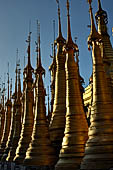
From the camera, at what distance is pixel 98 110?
38.1ft

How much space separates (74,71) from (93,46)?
1.88m

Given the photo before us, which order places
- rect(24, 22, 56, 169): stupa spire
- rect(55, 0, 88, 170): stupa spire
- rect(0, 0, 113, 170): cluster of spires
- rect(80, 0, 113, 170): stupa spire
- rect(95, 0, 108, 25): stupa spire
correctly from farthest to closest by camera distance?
rect(95, 0, 108, 25): stupa spire → rect(24, 22, 56, 169): stupa spire → rect(55, 0, 88, 170): stupa spire → rect(0, 0, 113, 170): cluster of spires → rect(80, 0, 113, 170): stupa spire

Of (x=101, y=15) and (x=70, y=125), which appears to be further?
(x=101, y=15)

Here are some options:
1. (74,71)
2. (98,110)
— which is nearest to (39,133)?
(74,71)

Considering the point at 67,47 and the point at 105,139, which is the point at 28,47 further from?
the point at 105,139

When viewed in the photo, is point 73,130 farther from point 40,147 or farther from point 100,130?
point 40,147

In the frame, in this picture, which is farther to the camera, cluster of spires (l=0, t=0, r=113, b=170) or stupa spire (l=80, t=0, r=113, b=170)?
cluster of spires (l=0, t=0, r=113, b=170)

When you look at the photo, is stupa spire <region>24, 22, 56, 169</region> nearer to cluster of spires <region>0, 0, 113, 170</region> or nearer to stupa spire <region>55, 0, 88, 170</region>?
cluster of spires <region>0, 0, 113, 170</region>

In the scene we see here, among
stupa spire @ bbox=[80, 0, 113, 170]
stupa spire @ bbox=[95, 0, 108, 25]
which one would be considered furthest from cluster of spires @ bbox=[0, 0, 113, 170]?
stupa spire @ bbox=[95, 0, 108, 25]

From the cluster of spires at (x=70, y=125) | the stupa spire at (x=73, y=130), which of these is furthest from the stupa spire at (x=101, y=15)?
the stupa spire at (x=73, y=130)

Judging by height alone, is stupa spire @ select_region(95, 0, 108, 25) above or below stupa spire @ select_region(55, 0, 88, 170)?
above

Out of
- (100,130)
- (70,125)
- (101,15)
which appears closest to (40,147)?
(70,125)

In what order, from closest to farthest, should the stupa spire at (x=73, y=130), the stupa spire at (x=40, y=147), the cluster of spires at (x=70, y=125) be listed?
the cluster of spires at (x=70, y=125), the stupa spire at (x=73, y=130), the stupa spire at (x=40, y=147)

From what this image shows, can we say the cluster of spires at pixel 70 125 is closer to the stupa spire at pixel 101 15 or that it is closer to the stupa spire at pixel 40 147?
the stupa spire at pixel 40 147
